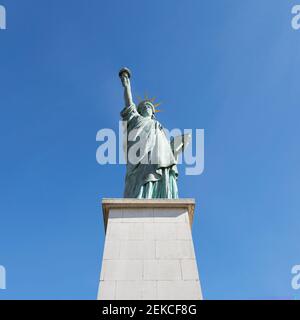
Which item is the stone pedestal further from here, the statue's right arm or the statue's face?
the statue's face

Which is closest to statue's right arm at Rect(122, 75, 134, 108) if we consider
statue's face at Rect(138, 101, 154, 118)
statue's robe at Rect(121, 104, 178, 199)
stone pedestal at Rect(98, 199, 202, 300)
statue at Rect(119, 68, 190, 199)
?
statue at Rect(119, 68, 190, 199)

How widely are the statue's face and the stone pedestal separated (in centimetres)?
514

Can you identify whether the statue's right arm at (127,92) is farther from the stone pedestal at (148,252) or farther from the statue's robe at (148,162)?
the stone pedestal at (148,252)

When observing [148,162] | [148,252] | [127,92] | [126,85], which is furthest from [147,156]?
[148,252]

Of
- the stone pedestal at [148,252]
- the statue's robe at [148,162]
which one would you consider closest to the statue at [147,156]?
the statue's robe at [148,162]

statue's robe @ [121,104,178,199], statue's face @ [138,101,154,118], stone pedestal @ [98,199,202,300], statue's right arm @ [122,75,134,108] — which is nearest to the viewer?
stone pedestal @ [98,199,202,300]

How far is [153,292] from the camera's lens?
6.99 meters

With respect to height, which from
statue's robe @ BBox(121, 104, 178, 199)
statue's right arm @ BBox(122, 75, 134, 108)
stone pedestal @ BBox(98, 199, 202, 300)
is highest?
statue's right arm @ BBox(122, 75, 134, 108)

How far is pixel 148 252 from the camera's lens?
7.87 meters

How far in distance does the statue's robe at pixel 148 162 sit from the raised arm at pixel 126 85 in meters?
0.23

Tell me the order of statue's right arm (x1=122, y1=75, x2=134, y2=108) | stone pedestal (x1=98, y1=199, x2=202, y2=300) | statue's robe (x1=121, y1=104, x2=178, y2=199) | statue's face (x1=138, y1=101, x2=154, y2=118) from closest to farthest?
stone pedestal (x1=98, y1=199, x2=202, y2=300) → statue's robe (x1=121, y1=104, x2=178, y2=199) → statue's right arm (x1=122, y1=75, x2=134, y2=108) → statue's face (x1=138, y1=101, x2=154, y2=118)

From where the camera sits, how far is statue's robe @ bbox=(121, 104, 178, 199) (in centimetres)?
1035
